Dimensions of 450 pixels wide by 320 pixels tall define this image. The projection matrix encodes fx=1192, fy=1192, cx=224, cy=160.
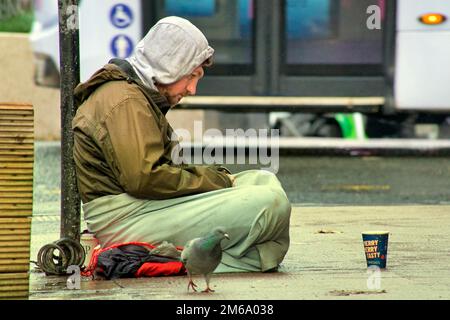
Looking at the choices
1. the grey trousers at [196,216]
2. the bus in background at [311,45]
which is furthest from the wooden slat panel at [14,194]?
the bus in background at [311,45]

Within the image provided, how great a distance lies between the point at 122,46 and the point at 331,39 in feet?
7.70

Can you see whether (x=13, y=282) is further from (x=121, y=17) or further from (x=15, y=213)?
(x=121, y=17)

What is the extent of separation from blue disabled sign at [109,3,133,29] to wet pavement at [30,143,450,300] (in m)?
1.66

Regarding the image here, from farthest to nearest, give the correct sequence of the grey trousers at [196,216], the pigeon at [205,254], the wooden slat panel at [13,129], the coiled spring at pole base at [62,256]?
the coiled spring at pole base at [62,256]
the grey trousers at [196,216]
the pigeon at [205,254]
the wooden slat panel at [13,129]

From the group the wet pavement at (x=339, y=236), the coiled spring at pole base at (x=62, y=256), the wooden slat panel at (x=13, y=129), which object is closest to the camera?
the wooden slat panel at (x=13, y=129)

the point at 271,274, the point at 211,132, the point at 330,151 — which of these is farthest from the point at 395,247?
the point at 211,132

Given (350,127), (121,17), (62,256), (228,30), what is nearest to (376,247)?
(62,256)

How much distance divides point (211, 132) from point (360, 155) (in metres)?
2.76

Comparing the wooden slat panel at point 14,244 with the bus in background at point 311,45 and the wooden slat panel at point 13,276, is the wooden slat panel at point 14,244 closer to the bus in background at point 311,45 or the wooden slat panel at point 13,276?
the wooden slat panel at point 13,276

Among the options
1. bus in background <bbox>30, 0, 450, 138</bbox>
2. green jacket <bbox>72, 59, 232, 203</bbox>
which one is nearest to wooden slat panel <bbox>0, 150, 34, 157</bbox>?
green jacket <bbox>72, 59, 232, 203</bbox>

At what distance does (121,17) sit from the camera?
43.9 feet

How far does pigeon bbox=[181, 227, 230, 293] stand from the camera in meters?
5.05

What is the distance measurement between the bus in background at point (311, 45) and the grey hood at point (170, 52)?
7.64 m

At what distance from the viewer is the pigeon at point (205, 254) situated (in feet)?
16.6
